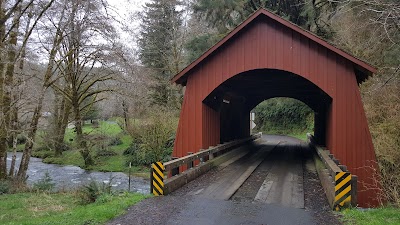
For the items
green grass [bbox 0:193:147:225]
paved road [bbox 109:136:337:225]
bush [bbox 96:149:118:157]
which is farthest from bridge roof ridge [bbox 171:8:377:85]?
bush [bbox 96:149:118:157]

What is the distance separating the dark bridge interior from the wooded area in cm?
225

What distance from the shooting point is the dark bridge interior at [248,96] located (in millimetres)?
12633

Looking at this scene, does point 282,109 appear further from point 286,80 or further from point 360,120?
point 360,120

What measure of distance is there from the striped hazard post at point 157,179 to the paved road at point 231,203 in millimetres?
298

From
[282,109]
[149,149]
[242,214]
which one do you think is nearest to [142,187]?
[149,149]

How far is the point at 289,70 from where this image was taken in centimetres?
1031

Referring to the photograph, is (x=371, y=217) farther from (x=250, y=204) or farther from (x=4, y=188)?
(x=4, y=188)

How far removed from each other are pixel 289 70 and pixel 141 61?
2026 centimetres

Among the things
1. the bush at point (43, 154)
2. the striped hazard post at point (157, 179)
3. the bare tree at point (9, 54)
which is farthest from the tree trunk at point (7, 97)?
the bush at point (43, 154)

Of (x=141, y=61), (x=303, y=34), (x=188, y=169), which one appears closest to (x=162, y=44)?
(x=141, y=61)

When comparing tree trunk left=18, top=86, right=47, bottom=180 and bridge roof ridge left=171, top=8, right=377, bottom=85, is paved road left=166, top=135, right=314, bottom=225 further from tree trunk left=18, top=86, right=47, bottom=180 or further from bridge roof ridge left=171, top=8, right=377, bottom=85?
tree trunk left=18, top=86, right=47, bottom=180

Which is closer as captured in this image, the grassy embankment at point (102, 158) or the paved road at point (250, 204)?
the paved road at point (250, 204)

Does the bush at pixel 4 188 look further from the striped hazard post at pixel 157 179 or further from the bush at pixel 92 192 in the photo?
the striped hazard post at pixel 157 179

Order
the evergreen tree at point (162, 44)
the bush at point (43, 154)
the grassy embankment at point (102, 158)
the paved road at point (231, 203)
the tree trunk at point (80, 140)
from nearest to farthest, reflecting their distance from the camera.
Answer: the paved road at point (231, 203)
the tree trunk at point (80, 140)
the grassy embankment at point (102, 158)
the evergreen tree at point (162, 44)
the bush at point (43, 154)
